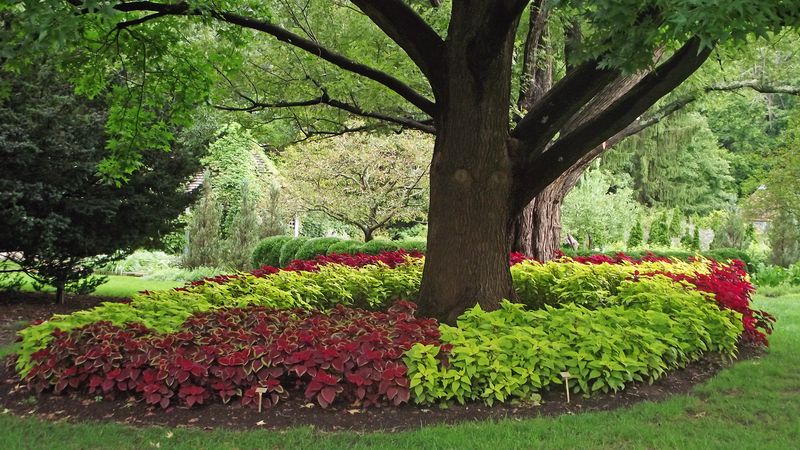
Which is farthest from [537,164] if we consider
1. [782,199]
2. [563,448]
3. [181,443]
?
[782,199]

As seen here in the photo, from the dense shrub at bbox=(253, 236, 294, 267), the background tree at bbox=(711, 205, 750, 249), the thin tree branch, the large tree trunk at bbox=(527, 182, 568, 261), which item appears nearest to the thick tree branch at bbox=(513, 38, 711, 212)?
the thin tree branch

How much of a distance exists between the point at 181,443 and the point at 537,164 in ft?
13.1

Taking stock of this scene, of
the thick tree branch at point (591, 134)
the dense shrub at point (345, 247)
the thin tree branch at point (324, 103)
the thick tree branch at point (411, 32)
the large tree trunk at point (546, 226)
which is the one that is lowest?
the dense shrub at point (345, 247)

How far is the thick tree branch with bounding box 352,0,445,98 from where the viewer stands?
241 inches

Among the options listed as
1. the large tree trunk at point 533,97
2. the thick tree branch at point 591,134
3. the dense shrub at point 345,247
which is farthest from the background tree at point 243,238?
the thick tree branch at point 591,134

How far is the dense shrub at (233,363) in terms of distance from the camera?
475cm

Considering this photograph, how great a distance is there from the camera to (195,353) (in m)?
5.04

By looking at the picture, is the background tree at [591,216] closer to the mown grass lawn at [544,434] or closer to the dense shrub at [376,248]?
the dense shrub at [376,248]

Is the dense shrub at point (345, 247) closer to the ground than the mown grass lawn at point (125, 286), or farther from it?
farther from it

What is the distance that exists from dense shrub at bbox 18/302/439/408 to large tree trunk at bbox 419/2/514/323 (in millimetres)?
704

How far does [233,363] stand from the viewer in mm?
4855

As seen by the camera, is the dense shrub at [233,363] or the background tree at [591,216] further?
the background tree at [591,216]

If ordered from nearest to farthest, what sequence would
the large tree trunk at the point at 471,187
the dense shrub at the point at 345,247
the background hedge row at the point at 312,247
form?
1. the large tree trunk at the point at 471,187
2. the background hedge row at the point at 312,247
3. the dense shrub at the point at 345,247

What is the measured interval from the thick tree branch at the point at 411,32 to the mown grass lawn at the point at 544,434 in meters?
3.40
